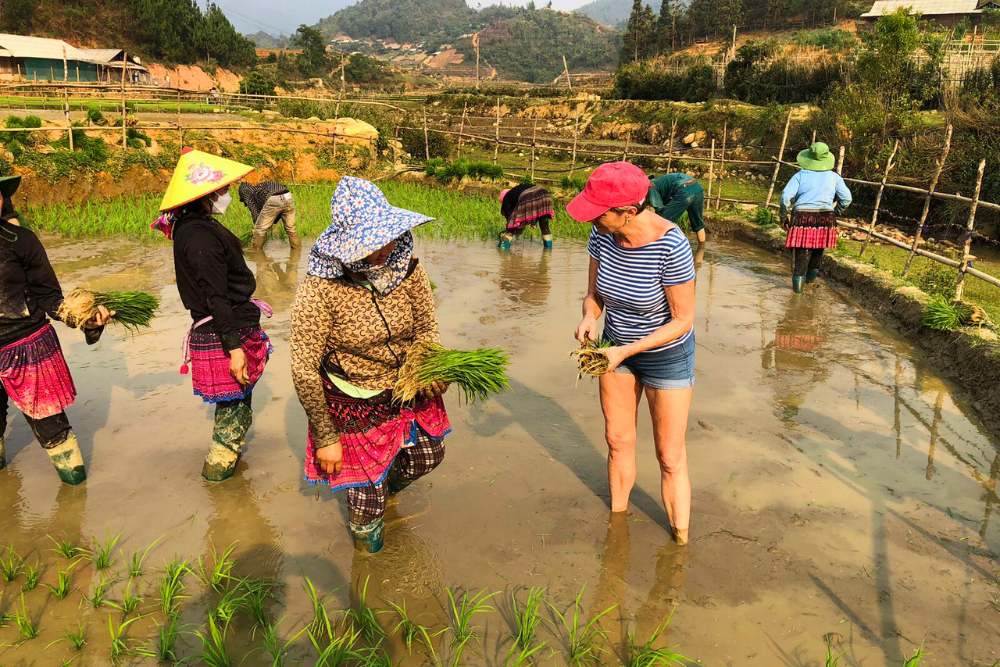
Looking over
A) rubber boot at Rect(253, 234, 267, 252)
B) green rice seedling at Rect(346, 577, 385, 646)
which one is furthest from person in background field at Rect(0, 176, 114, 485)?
rubber boot at Rect(253, 234, 267, 252)

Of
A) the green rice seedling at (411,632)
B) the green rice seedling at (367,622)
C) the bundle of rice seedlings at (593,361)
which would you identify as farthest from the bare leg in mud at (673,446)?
the green rice seedling at (367,622)

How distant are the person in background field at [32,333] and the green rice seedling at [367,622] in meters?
1.84

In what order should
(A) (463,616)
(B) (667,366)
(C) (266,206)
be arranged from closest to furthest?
(A) (463,616)
(B) (667,366)
(C) (266,206)

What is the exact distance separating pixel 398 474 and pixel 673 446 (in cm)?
118

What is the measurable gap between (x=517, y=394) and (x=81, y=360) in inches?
133

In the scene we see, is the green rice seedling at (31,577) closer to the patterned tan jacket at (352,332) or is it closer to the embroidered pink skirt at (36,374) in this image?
the embroidered pink skirt at (36,374)

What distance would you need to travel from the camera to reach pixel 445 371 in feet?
8.30

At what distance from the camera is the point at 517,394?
4707 millimetres

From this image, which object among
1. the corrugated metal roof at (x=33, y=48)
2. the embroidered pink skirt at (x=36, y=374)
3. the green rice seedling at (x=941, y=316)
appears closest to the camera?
the embroidered pink skirt at (x=36, y=374)

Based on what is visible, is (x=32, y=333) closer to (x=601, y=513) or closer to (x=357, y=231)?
(x=357, y=231)

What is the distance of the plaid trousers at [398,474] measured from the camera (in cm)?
272

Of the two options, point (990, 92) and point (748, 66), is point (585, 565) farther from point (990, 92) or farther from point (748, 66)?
point (748, 66)

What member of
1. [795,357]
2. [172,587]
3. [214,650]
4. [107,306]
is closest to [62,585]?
[172,587]

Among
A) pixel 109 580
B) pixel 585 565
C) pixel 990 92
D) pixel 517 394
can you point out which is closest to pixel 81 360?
pixel 109 580
